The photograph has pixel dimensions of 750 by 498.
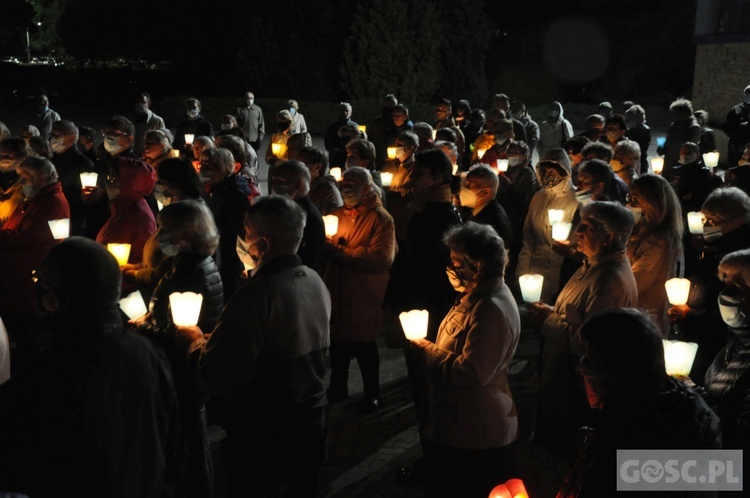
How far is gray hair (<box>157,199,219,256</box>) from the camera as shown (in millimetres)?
4480

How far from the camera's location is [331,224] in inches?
255

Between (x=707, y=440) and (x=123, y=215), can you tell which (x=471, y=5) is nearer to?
(x=123, y=215)

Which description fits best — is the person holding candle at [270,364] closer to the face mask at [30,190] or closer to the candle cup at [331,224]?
the candle cup at [331,224]

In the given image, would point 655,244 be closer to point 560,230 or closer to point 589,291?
point 560,230

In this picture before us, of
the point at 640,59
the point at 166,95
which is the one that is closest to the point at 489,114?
the point at 166,95

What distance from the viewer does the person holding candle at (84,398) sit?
2805mm

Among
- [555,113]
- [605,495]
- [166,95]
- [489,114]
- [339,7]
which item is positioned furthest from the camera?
[166,95]

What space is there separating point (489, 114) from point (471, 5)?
67.4ft

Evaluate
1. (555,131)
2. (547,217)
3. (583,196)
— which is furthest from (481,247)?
(555,131)

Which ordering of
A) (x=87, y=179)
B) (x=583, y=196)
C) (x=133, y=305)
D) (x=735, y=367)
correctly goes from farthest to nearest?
1. (x=87, y=179)
2. (x=583, y=196)
3. (x=133, y=305)
4. (x=735, y=367)

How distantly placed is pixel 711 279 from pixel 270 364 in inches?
115

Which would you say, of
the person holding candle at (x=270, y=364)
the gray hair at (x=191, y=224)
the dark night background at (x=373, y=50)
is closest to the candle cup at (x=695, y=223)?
the person holding candle at (x=270, y=364)

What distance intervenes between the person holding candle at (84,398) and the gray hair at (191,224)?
136 centimetres

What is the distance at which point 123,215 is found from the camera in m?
6.23
